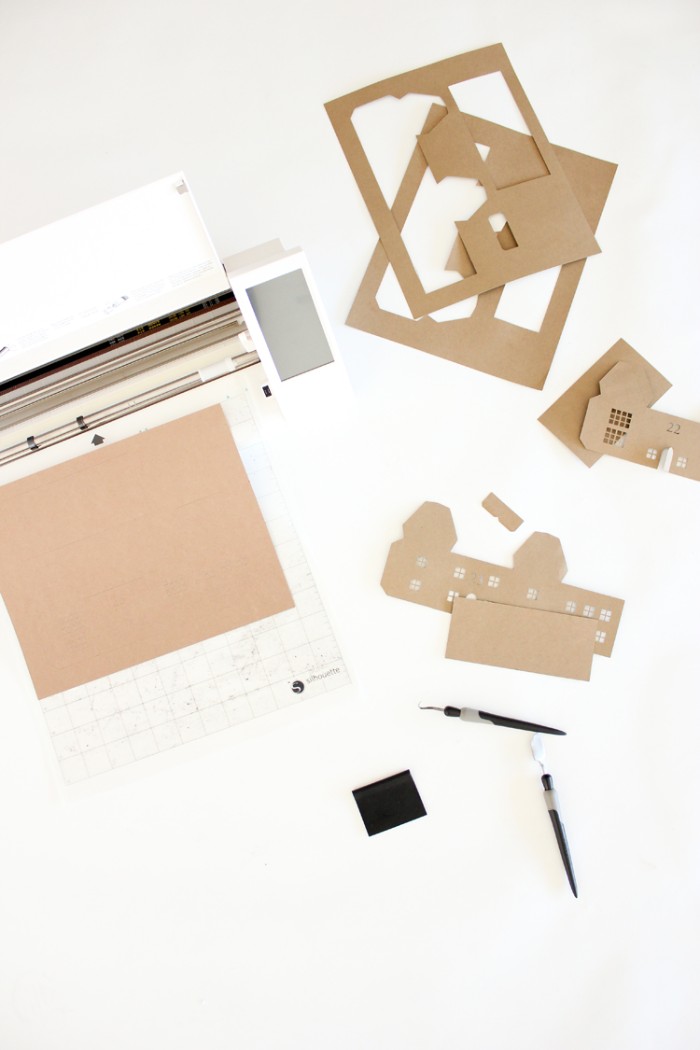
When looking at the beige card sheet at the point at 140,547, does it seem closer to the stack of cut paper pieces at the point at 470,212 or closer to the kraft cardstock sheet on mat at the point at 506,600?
the kraft cardstock sheet on mat at the point at 506,600

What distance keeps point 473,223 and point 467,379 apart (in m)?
0.28

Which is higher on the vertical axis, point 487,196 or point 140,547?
point 487,196

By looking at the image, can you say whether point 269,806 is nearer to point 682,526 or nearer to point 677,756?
point 677,756

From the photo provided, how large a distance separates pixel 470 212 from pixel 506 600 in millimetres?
687

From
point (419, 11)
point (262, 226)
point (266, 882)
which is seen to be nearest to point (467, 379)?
point (262, 226)

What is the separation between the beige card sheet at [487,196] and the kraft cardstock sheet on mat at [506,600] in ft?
1.37

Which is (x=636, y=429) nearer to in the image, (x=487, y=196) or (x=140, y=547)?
(x=487, y=196)

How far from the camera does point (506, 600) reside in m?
1.22

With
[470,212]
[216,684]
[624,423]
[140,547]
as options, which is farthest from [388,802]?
[470,212]

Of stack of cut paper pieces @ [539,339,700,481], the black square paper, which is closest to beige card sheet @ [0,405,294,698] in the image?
the black square paper

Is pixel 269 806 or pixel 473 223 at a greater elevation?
pixel 473 223

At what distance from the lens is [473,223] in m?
1.24

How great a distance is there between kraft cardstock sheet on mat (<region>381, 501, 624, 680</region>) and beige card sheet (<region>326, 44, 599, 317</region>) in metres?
0.42

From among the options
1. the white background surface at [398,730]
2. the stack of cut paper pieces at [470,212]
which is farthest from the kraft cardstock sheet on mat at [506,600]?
the stack of cut paper pieces at [470,212]
